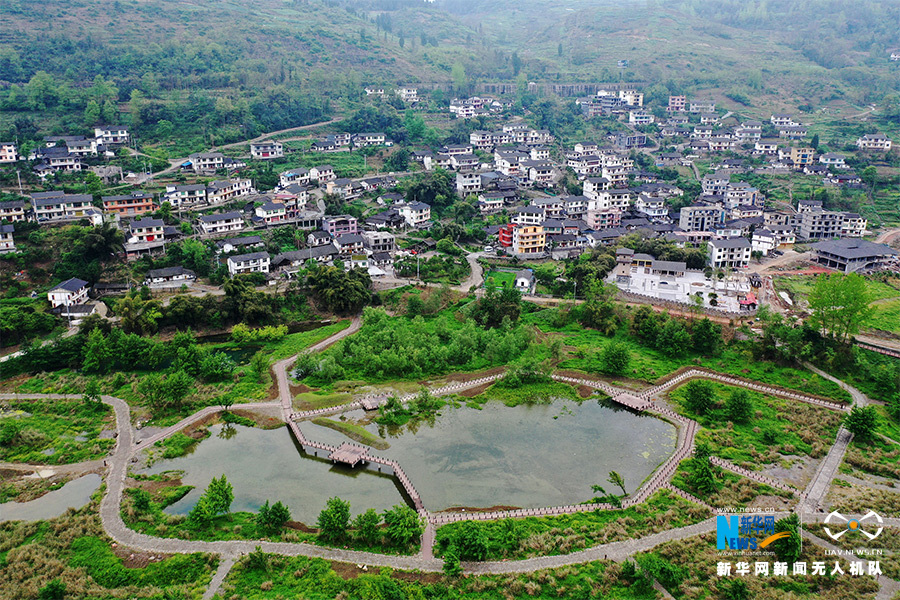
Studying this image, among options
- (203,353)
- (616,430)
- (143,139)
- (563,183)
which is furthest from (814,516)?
(143,139)

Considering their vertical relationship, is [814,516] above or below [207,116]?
below

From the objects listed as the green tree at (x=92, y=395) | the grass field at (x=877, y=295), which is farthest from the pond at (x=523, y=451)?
the grass field at (x=877, y=295)

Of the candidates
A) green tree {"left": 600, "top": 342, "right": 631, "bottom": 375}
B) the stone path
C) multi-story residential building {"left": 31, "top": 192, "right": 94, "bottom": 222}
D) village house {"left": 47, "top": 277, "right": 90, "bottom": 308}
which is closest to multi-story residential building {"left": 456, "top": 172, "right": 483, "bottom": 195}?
green tree {"left": 600, "top": 342, "right": 631, "bottom": 375}

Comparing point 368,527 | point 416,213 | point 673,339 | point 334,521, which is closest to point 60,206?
point 416,213

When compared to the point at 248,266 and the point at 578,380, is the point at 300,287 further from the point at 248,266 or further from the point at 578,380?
the point at 578,380

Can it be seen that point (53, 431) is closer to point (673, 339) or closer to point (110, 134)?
point (673, 339)

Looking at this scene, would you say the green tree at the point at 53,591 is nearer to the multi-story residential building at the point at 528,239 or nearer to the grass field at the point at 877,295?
the multi-story residential building at the point at 528,239
